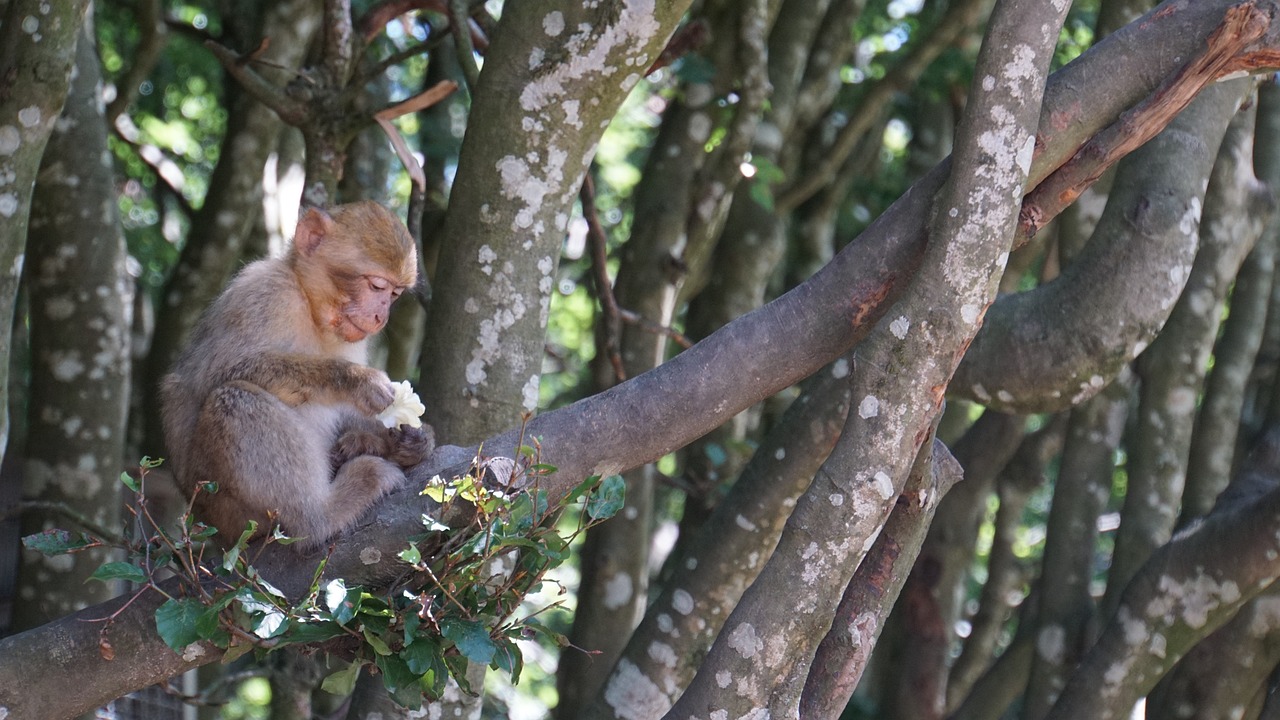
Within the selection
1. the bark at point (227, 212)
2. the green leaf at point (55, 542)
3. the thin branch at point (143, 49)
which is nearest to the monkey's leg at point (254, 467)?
the green leaf at point (55, 542)

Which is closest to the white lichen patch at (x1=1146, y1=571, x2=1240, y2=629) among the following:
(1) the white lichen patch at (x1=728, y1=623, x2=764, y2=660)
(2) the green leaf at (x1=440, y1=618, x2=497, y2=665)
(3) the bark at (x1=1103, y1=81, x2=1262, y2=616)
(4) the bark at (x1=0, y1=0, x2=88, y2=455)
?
(3) the bark at (x1=1103, y1=81, x2=1262, y2=616)

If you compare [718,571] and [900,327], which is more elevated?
[900,327]

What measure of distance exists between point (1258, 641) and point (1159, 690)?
0.57m

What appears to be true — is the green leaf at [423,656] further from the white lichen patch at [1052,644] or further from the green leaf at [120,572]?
the white lichen patch at [1052,644]

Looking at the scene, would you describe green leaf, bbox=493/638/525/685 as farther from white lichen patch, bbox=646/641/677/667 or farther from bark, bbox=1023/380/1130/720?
bark, bbox=1023/380/1130/720

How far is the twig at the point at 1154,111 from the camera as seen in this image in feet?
11.8

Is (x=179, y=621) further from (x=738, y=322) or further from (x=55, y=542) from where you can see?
(x=738, y=322)

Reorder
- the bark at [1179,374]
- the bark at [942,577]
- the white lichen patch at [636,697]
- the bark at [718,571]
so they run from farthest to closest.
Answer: the bark at [942,577] → the bark at [1179,374] → the white lichen patch at [636,697] → the bark at [718,571]

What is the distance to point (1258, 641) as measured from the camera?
593 centimetres

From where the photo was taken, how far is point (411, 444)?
12.9 feet

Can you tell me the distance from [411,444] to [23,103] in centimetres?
174

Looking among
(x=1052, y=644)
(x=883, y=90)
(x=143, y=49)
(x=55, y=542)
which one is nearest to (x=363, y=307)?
(x=55, y=542)

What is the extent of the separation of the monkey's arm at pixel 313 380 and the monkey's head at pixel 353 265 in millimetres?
374

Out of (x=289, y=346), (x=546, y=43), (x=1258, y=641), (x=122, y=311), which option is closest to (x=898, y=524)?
(x=546, y=43)
